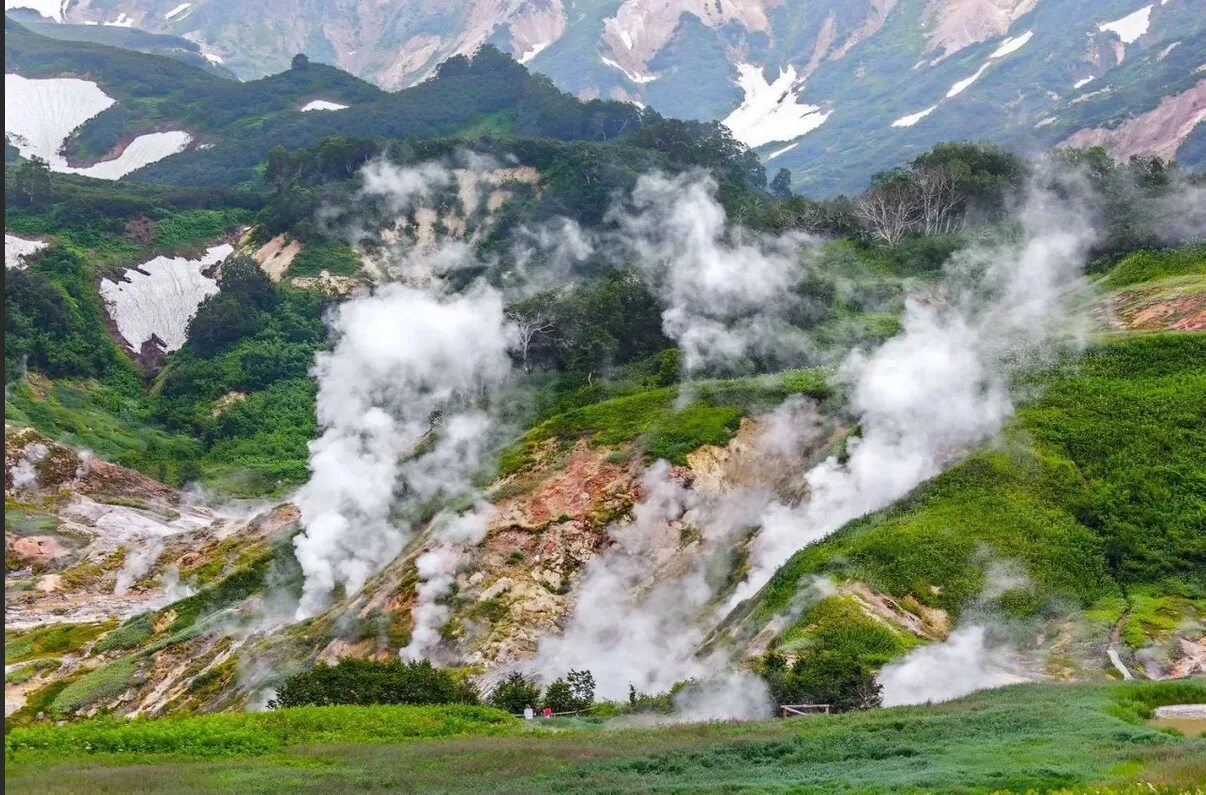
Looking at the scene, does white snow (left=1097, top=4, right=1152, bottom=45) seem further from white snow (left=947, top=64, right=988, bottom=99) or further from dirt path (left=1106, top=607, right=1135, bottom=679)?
dirt path (left=1106, top=607, right=1135, bottom=679)

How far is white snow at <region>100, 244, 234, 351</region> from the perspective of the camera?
90.2 m

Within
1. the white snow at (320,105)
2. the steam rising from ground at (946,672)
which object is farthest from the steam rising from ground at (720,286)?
the white snow at (320,105)

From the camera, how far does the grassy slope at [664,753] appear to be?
15383mm

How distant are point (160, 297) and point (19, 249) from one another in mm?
11096

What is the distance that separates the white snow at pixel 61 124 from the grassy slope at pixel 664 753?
12863 centimetres

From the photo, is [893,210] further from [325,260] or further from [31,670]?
[31,670]

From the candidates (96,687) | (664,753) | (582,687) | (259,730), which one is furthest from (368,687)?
(96,687)

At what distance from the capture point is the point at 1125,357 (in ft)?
123

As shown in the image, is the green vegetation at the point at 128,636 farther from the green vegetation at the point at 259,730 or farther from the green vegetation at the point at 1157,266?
the green vegetation at the point at 1157,266

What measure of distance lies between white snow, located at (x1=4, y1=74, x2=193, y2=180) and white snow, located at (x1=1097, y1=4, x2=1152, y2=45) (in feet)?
493

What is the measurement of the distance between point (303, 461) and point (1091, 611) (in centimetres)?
5653

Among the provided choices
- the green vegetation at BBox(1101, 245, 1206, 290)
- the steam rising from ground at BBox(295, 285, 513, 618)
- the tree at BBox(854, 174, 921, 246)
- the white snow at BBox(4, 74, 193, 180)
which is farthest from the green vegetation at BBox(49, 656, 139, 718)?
the white snow at BBox(4, 74, 193, 180)

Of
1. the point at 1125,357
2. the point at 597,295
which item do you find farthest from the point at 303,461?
the point at 1125,357

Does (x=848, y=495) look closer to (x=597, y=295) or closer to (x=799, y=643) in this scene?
(x=799, y=643)
